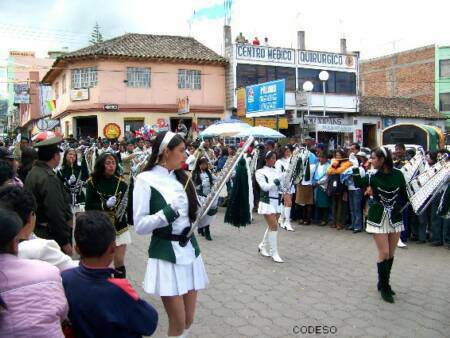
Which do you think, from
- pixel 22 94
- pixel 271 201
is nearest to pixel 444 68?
pixel 22 94

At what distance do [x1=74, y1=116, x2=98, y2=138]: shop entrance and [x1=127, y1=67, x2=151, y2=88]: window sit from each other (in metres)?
3.58

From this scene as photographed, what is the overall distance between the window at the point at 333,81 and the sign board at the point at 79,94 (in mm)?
13835

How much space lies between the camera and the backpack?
1077 centimetres

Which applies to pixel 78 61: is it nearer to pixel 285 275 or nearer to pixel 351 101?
pixel 351 101

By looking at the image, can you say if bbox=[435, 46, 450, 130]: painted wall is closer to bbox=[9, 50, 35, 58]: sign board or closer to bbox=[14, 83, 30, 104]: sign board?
bbox=[14, 83, 30, 104]: sign board

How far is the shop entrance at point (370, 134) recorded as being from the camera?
3322cm

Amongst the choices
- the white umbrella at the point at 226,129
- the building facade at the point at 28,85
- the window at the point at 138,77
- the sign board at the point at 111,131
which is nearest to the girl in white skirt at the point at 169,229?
the white umbrella at the point at 226,129

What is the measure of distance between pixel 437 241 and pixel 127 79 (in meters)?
22.5

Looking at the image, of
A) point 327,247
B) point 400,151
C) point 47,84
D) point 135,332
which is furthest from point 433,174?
point 47,84

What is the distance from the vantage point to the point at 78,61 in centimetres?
2802

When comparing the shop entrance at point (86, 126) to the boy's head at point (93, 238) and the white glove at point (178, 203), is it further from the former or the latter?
the boy's head at point (93, 238)

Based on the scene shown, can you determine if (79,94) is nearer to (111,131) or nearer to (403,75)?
(111,131)

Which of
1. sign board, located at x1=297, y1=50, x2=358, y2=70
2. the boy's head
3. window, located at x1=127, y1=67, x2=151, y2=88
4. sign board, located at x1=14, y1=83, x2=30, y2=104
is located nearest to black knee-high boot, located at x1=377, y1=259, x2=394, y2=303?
the boy's head

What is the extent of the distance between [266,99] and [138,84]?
29.4 feet
